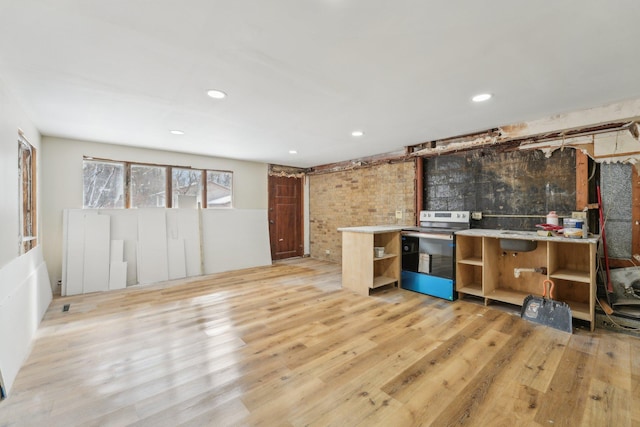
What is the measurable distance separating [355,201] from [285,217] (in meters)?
1.92

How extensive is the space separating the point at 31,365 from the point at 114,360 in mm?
615

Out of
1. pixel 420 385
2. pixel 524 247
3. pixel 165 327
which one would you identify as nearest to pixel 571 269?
pixel 524 247

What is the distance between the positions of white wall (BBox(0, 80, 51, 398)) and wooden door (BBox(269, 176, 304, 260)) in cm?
413

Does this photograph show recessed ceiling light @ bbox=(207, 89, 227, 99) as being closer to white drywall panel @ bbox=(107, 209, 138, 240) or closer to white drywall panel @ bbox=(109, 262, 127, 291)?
white drywall panel @ bbox=(107, 209, 138, 240)

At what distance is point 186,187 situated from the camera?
17.7ft

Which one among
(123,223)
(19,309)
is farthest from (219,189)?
(19,309)

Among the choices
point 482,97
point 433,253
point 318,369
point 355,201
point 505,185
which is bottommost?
point 318,369

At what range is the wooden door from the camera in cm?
662

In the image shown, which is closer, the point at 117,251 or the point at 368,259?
the point at 368,259

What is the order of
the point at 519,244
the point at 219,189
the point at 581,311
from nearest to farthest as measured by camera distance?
the point at 581,311, the point at 519,244, the point at 219,189

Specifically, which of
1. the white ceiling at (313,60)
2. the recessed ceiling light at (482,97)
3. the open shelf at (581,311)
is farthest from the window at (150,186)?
the open shelf at (581,311)

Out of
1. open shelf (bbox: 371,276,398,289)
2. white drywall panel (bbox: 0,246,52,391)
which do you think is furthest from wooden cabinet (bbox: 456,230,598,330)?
white drywall panel (bbox: 0,246,52,391)

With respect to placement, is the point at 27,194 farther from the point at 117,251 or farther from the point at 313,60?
the point at 313,60

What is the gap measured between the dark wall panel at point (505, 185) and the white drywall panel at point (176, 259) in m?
4.58
